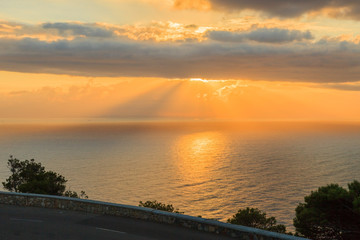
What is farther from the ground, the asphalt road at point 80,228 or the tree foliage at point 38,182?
the tree foliage at point 38,182

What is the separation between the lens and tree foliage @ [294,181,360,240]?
24.2m

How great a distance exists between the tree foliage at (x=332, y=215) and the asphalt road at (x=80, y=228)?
12831 millimetres

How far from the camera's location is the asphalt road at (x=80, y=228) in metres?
15.5

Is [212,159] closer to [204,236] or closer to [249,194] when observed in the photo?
[249,194]

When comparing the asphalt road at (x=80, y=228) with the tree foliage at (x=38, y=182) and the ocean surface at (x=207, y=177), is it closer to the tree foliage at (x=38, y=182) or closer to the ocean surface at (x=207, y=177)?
the tree foliage at (x=38, y=182)

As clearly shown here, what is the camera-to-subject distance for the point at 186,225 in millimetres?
17047

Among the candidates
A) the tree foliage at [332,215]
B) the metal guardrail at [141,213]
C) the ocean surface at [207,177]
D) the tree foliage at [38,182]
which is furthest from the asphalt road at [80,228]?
the ocean surface at [207,177]

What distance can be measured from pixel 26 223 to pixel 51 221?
1264 millimetres

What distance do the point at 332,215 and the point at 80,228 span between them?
60.2ft

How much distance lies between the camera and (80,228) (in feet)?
55.5

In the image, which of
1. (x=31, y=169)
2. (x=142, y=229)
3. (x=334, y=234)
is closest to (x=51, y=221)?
(x=142, y=229)

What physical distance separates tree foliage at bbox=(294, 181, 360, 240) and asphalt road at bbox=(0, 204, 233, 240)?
1283 cm

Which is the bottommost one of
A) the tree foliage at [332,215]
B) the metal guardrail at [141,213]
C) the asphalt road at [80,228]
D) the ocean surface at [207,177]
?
the asphalt road at [80,228]

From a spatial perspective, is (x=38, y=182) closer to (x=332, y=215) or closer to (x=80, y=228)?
(x=80, y=228)
